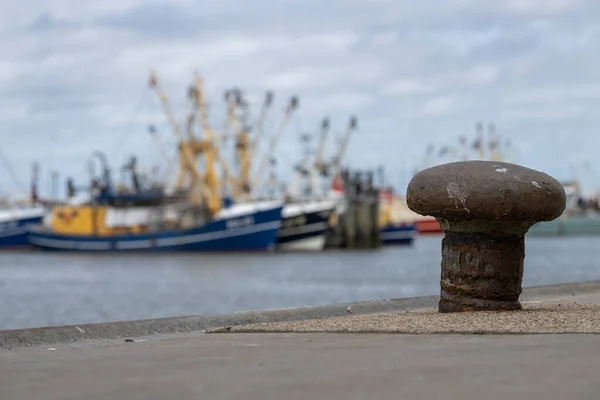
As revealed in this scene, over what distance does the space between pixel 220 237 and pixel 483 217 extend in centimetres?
8907

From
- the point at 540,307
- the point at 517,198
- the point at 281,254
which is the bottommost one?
the point at 281,254

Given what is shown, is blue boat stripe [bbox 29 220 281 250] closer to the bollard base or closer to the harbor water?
the harbor water

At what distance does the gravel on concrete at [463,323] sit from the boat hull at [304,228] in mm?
93730

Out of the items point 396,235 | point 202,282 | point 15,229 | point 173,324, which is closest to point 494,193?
point 173,324

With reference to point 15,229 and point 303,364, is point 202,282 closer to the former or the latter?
point 303,364

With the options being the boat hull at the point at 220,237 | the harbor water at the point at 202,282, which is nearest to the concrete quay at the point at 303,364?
the harbor water at the point at 202,282

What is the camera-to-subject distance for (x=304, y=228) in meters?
105

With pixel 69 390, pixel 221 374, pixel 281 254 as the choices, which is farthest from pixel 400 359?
pixel 281 254

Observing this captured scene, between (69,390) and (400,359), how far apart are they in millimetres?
1882

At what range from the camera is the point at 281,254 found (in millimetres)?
100938

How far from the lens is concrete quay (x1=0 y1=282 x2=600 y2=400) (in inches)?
225

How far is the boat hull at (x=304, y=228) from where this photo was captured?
104 meters

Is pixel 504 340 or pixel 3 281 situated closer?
pixel 504 340

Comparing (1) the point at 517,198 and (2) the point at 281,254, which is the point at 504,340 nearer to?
(1) the point at 517,198
